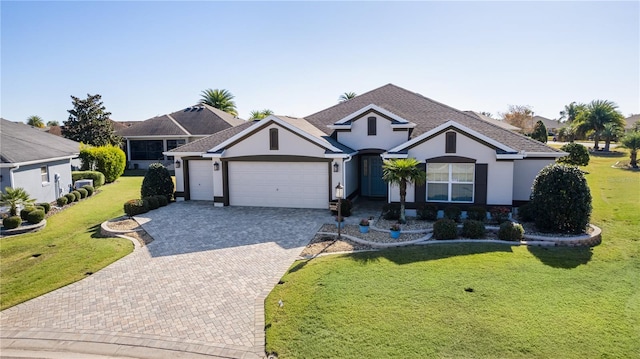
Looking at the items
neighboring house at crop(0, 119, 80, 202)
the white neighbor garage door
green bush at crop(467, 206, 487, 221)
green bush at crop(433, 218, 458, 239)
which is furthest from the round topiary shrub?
neighboring house at crop(0, 119, 80, 202)

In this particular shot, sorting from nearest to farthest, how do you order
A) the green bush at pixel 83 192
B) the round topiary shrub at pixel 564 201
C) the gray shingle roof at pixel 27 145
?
the round topiary shrub at pixel 564 201 < the gray shingle roof at pixel 27 145 < the green bush at pixel 83 192

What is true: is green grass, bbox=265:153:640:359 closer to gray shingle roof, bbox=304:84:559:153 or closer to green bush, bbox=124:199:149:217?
gray shingle roof, bbox=304:84:559:153

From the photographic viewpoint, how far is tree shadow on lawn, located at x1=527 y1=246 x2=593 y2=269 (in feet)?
39.9

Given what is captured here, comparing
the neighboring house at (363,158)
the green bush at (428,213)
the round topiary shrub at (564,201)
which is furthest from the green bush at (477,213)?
the round topiary shrub at (564,201)

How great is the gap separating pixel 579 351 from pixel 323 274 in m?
6.21

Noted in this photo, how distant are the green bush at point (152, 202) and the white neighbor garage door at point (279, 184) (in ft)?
12.3

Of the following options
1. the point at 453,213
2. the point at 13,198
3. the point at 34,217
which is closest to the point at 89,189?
the point at 13,198

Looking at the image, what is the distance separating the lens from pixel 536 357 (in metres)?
7.32

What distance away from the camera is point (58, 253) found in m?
14.7

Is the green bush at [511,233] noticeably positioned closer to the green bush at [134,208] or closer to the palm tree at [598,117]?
the green bush at [134,208]

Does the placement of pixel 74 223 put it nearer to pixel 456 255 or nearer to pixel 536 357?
pixel 456 255

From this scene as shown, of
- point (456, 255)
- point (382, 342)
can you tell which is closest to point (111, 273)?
→ point (382, 342)

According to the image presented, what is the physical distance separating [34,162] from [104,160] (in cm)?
921

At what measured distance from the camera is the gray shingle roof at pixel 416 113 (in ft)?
65.5
